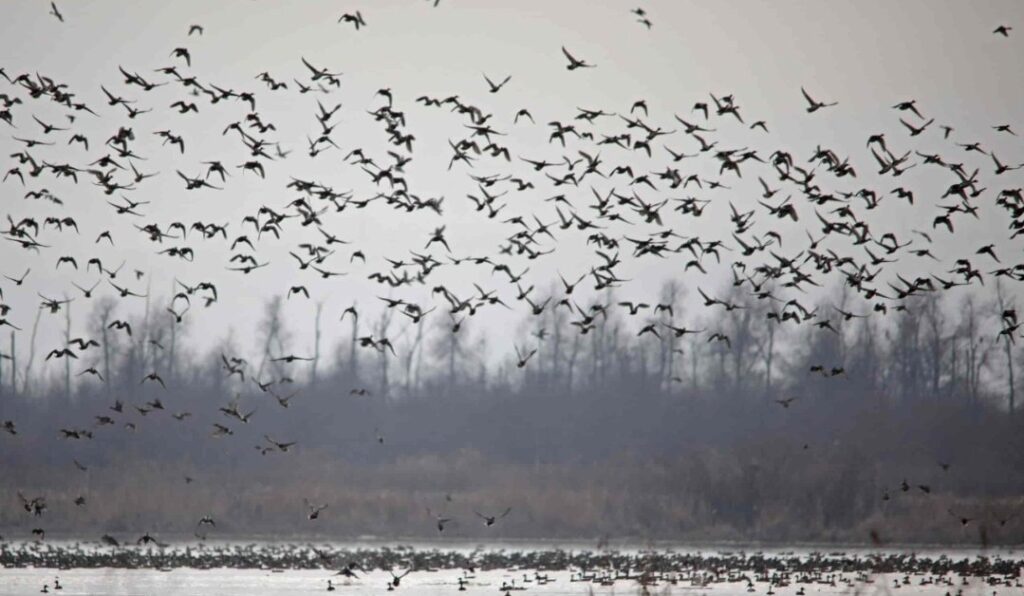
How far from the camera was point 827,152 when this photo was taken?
31703 mm

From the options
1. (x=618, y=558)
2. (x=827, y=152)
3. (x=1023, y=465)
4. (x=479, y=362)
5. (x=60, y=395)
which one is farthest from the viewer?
(x=479, y=362)

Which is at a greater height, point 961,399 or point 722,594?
point 961,399

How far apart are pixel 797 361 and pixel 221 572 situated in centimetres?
5969

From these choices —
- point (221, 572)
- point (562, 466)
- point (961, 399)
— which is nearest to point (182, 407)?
point (562, 466)

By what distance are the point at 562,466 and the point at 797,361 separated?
25.4 m

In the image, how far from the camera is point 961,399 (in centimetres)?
9181

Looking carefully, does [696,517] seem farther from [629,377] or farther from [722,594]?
[629,377]

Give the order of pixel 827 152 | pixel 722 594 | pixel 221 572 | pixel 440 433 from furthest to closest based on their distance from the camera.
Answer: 1. pixel 440 433
2. pixel 221 572
3. pixel 722 594
4. pixel 827 152

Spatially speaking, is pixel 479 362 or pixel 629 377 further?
pixel 479 362

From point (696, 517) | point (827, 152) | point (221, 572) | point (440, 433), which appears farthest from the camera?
point (440, 433)

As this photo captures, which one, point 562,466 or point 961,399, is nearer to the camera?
point 562,466

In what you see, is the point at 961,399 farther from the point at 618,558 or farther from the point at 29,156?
the point at 29,156

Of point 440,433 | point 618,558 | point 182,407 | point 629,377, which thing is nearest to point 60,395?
point 182,407

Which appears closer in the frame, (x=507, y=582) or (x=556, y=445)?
(x=507, y=582)
